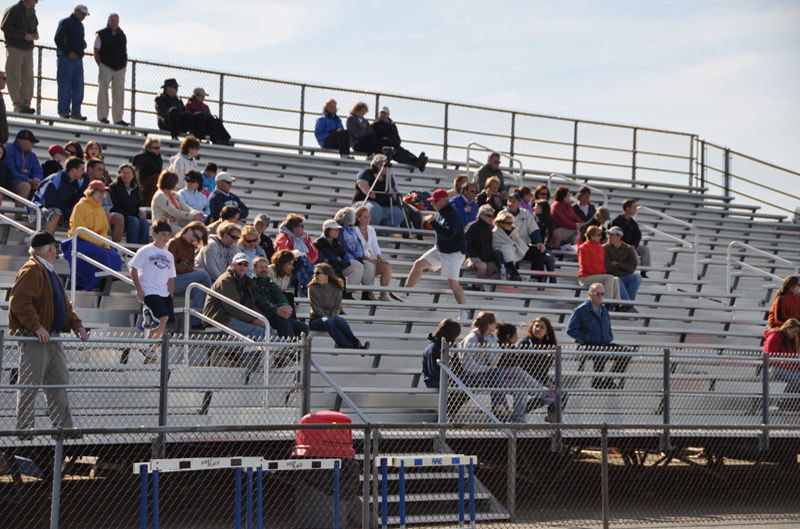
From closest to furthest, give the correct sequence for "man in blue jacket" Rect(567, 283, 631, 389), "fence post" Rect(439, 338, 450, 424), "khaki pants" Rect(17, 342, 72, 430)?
1. "khaki pants" Rect(17, 342, 72, 430)
2. "fence post" Rect(439, 338, 450, 424)
3. "man in blue jacket" Rect(567, 283, 631, 389)

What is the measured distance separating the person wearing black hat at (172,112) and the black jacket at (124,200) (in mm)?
5397

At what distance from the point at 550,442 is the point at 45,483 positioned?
4758 millimetres

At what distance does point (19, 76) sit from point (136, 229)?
254 inches

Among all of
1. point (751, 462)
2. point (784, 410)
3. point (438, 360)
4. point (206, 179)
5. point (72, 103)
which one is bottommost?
point (751, 462)

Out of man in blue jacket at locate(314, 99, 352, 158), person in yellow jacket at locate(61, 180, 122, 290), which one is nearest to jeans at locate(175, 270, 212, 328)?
person in yellow jacket at locate(61, 180, 122, 290)

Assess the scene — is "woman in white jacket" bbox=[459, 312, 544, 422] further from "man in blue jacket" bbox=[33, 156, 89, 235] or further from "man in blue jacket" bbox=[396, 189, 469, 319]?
"man in blue jacket" bbox=[33, 156, 89, 235]

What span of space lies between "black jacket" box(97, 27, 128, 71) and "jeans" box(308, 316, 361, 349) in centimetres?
873

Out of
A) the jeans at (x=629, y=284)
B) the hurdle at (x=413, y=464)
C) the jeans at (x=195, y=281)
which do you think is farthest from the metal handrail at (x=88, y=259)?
the jeans at (x=629, y=284)

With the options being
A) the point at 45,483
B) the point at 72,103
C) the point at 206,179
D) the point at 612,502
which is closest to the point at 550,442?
the point at 612,502

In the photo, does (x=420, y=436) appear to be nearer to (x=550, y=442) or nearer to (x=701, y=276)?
(x=550, y=442)

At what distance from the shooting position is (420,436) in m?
8.27

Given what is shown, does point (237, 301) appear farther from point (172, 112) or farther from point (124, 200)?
point (172, 112)

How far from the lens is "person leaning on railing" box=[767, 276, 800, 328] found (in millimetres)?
12789

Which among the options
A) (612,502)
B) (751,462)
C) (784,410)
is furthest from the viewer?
(751,462)
